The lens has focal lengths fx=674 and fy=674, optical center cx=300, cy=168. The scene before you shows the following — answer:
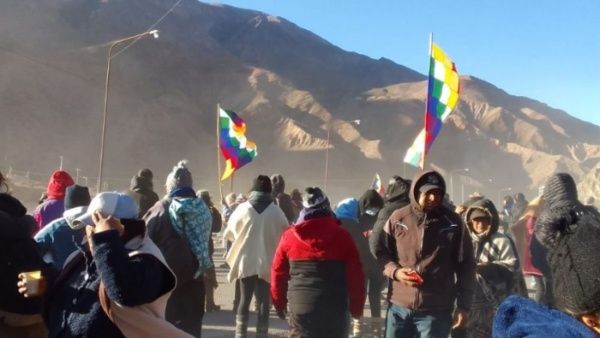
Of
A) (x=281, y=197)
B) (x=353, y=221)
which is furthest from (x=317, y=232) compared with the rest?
(x=281, y=197)

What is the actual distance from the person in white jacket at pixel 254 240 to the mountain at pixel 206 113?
47.2 meters

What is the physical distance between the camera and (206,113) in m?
86.3

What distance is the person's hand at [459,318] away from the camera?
15.5 feet

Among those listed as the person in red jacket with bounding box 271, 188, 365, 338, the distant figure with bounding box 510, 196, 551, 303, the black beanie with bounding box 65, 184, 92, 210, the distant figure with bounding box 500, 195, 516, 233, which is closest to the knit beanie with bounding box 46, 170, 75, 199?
the black beanie with bounding box 65, 184, 92, 210

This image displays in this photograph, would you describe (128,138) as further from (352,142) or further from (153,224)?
(153,224)

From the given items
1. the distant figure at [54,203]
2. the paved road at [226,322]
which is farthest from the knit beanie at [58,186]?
the paved road at [226,322]

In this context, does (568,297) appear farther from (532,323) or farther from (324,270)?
(324,270)

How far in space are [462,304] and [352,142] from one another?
3185 inches

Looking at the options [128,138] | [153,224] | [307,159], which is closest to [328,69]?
[307,159]

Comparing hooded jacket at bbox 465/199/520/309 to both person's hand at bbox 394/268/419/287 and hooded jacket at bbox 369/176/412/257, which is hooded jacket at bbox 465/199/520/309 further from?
hooded jacket at bbox 369/176/412/257

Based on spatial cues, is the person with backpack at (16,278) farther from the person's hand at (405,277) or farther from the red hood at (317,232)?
the person's hand at (405,277)

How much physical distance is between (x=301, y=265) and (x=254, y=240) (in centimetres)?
210

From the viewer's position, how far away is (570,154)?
4432 inches

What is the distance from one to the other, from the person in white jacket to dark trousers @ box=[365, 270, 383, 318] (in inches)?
67.9
